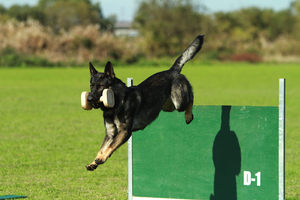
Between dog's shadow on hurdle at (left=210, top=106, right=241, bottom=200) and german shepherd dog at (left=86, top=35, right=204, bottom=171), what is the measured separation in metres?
1.24

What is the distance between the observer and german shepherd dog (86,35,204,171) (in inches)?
138

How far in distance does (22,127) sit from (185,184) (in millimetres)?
10341

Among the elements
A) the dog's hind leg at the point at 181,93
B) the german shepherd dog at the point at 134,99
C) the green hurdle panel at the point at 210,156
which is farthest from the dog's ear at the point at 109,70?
the green hurdle panel at the point at 210,156

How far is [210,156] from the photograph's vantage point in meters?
5.55

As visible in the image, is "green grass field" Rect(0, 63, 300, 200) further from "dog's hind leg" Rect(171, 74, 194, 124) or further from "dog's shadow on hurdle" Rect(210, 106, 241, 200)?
"dog's hind leg" Rect(171, 74, 194, 124)

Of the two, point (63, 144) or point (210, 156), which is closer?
point (210, 156)

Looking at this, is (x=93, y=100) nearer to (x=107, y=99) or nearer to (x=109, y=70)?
(x=107, y=99)

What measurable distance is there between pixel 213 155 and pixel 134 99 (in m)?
2.05

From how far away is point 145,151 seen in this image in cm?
582

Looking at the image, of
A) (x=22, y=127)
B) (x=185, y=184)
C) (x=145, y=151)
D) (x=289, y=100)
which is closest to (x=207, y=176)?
(x=185, y=184)

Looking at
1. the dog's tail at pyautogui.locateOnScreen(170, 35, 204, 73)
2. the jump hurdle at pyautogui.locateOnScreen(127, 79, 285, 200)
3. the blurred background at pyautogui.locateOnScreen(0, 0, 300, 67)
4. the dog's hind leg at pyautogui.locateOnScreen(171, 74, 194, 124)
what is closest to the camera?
the dog's hind leg at pyautogui.locateOnScreen(171, 74, 194, 124)

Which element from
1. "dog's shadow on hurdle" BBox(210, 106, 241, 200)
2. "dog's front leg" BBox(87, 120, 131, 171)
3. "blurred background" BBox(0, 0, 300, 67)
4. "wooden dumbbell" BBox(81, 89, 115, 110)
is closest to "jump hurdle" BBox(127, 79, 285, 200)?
"dog's shadow on hurdle" BBox(210, 106, 241, 200)

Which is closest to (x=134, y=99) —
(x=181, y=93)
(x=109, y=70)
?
(x=109, y=70)

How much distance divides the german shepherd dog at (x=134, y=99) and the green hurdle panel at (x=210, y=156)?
1.26 metres
